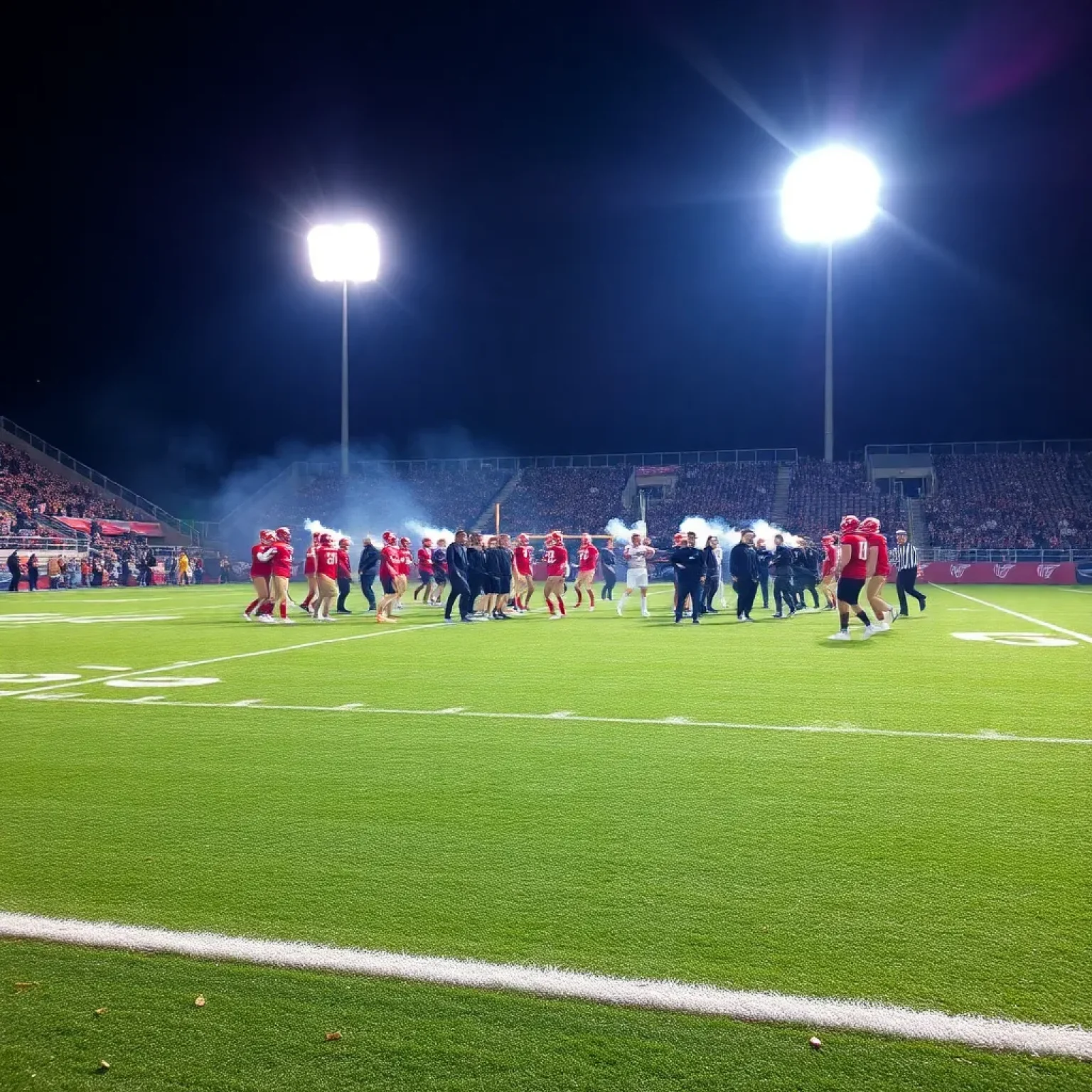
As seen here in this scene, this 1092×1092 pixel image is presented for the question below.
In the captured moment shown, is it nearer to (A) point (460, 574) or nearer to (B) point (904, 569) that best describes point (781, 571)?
(B) point (904, 569)

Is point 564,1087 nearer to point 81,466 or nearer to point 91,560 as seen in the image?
point 91,560

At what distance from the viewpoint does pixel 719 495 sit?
2015 inches

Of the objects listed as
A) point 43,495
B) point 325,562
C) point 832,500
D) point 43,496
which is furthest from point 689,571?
point 43,495

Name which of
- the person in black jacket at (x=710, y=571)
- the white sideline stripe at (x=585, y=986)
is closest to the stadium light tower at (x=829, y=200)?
the person in black jacket at (x=710, y=571)

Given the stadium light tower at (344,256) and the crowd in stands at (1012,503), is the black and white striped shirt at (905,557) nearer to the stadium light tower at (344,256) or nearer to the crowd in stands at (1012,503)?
the crowd in stands at (1012,503)

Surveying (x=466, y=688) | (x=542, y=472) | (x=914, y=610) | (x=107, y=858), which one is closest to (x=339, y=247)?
(x=542, y=472)

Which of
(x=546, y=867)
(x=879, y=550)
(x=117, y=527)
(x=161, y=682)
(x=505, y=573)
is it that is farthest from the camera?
(x=117, y=527)

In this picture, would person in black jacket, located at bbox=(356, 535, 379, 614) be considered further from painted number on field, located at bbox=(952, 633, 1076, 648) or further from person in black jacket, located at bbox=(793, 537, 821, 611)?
painted number on field, located at bbox=(952, 633, 1076, 648)

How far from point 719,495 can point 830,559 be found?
102ft

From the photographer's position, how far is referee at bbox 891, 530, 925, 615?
19141 millimetres

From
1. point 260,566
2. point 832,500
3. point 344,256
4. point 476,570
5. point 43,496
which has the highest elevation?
point 344,256

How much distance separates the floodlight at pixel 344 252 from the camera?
4481 centimetres

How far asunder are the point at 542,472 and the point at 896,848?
5228cm

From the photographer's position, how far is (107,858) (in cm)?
413
